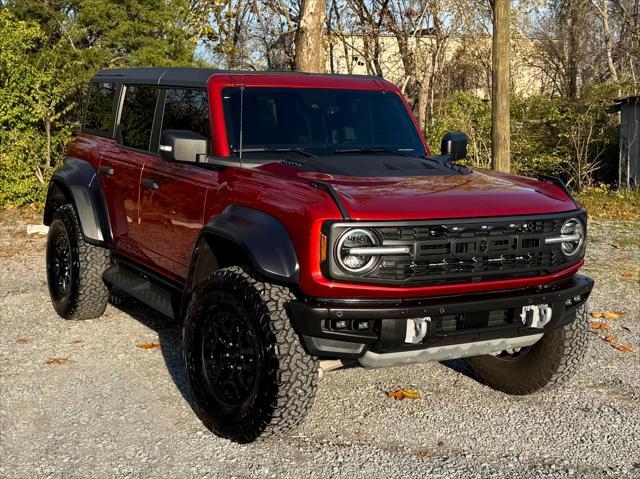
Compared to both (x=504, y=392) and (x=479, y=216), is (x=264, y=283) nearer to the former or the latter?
(x=479, y=216)

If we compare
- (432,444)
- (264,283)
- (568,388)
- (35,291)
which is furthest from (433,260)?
(35,291)

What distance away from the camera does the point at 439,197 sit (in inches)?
155

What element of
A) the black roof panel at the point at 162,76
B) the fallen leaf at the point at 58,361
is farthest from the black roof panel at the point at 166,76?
the fallen leaf at the point at 58,361

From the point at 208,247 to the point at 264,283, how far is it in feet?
2.07

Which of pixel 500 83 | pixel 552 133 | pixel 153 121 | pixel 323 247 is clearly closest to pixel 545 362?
pixel 323 247

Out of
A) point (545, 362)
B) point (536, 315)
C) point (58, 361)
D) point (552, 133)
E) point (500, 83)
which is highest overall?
point (500, 83)

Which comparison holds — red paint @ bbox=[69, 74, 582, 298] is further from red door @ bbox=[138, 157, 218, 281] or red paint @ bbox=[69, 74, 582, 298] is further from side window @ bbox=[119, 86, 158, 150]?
side window @ bbox=[119, 86, 158, 150]

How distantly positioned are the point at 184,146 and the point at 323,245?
1.23 metres

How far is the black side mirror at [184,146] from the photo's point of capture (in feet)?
14.7

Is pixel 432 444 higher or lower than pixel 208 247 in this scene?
lower

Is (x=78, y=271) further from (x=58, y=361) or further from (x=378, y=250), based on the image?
(x=378, y=250)

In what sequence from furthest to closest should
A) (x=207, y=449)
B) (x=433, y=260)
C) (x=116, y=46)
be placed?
(x=116, y=46)
(x=207, y=449)
(x=433, y=260)

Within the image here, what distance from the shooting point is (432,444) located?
4.27 m

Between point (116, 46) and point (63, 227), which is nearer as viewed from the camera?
point (63, 227)
